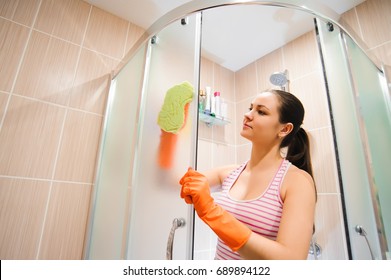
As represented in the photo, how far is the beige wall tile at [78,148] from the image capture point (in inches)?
40.4

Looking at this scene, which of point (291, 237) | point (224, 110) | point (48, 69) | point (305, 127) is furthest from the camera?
point (224, 110)

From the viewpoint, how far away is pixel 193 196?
61 centimetres

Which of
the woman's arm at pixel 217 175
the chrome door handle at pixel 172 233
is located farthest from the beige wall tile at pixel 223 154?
the chrome door handle at pixel 172 233

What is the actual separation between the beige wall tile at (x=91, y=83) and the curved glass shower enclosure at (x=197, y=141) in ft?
0.21

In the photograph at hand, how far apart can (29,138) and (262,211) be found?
1020 millimetres

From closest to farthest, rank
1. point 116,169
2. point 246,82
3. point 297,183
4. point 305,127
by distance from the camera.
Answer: point 297,183 → point 116,169 → point 305,127 → point 246,82

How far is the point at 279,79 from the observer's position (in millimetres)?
1344

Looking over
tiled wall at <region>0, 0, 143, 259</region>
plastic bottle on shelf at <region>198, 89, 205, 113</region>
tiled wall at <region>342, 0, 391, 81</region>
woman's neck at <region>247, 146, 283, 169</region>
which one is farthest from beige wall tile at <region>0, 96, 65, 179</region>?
tiled wall at <region>342, 0, 391, 81</region>

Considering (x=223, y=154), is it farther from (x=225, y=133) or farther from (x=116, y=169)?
(x=116, y=169)

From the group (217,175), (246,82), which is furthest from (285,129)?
(246,82)

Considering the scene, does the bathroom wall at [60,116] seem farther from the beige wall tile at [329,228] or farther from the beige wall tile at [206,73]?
the beige wall tile at [206,73]

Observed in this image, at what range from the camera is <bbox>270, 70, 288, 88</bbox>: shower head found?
1.32m

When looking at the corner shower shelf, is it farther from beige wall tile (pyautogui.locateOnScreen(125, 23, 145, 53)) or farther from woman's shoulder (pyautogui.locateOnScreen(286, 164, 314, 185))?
woman's shoulder (pyautogui.locateOnScreen(286, 164, 314, 185))

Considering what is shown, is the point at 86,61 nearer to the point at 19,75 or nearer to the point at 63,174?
the point at 19,75
